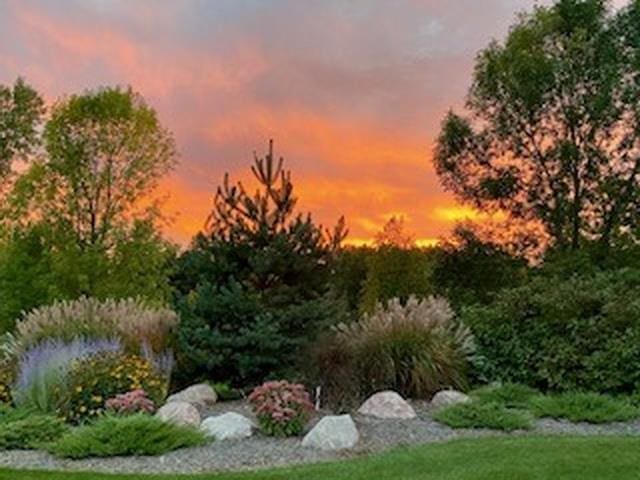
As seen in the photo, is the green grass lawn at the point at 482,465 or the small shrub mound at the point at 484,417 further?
the small shrub mound at the point at 484,417

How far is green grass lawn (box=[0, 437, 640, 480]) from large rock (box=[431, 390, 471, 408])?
248 cm

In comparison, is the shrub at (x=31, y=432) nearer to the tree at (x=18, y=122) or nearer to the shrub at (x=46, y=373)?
the shrub at (x=46, y=373)

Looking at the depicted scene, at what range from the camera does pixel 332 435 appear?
9.34 m

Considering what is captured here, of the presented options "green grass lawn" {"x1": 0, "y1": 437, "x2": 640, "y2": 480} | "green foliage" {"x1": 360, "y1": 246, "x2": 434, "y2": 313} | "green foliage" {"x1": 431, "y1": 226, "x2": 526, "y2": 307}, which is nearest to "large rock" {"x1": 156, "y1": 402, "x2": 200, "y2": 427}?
"green grass lawn" {"x1": 0, "y1": 437, "x2": 640, "y2": 480}

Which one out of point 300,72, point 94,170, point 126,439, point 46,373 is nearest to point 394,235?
point 300,72

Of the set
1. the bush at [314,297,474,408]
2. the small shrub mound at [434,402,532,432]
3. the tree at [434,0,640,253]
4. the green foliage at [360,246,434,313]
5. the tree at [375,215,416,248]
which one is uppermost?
the tree at [434,0,640,253]

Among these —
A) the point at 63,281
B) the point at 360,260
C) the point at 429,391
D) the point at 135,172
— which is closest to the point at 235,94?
the point at 429,391

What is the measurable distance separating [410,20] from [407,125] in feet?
5.47

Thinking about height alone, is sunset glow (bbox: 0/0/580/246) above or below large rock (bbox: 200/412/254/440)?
A: above

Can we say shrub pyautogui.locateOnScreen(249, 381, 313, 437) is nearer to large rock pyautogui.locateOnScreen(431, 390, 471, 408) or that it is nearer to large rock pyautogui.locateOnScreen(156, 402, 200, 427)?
large rock pyautogui.locateOnScreen(156, 402, 200, 427)

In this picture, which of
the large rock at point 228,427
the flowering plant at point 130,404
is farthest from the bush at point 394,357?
the flowering plant at point 130,404

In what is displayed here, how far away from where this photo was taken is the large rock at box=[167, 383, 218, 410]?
11543mm

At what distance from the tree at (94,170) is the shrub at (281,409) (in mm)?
20600

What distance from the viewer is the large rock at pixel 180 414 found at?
986 centimetres
